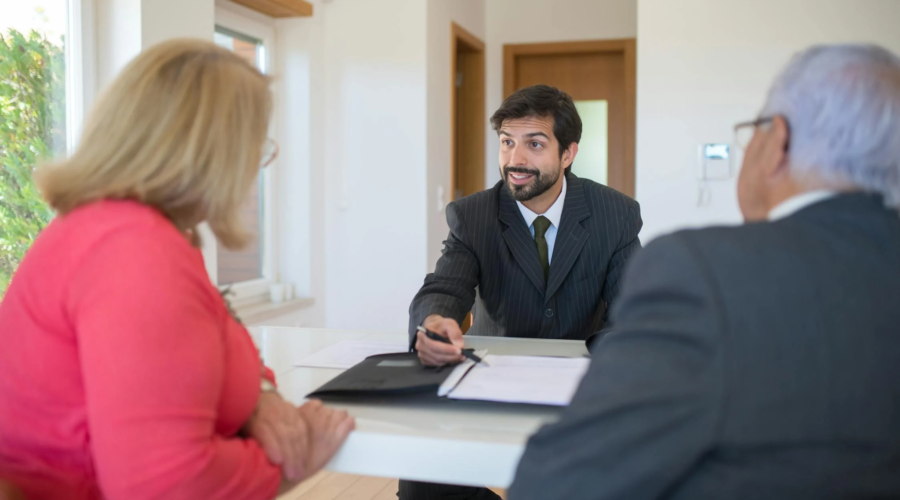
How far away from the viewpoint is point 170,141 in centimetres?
104

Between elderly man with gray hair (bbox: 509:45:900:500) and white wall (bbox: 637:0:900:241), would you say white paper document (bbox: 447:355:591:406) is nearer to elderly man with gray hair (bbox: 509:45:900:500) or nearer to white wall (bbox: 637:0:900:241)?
elderly man with gray hair (bbox: 509:45:900:500)

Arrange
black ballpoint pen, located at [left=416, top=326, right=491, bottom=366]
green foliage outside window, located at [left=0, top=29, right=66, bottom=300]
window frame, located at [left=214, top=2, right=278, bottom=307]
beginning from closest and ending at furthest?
black ballpoint pen, located at [left=416, top=326, right=491, bottom=366] < green foliage outside window, located at [left=0, top=29, right=66, bottom=300] < window frame, located at [left=214, top=2, right=278, bottom=307]

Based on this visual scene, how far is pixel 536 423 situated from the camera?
3.94 feet

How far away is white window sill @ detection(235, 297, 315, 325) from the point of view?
12.5ft

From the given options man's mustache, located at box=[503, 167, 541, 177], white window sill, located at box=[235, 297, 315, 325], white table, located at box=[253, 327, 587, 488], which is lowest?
white window sill, located at box=[235, 297, 315, 325]

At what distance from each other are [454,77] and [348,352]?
3.48 metres

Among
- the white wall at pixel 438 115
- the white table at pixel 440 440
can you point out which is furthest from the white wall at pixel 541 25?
the white table at pixel 440 440

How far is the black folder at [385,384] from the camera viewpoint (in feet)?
4.36

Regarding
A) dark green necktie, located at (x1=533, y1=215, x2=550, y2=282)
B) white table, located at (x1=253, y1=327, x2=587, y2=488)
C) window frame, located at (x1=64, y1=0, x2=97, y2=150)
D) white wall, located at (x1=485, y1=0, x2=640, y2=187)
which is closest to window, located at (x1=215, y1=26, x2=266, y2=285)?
window frame, located at (x1=64, y1=0, x2=97, y2=150)

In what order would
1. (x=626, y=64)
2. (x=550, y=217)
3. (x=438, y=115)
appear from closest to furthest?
1. (x=550, y=217)
2. (x=438, y=115)
3. (x=626, y=64)

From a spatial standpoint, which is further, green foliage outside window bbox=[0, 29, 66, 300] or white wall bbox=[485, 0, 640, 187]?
white wall bbox=[485, 0, 640, 187]

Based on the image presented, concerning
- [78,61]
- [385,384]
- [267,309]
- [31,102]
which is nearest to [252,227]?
[267,309]

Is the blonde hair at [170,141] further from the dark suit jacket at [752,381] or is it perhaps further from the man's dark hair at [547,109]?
the man's dark hair at [547,109]

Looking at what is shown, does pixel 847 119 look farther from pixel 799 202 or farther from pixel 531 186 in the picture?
pixel 531 186
